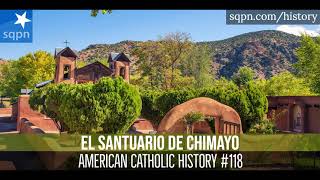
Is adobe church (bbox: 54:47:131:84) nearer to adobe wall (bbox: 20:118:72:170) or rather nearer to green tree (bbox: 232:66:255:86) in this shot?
adobe wall (bbox: 20:118:72:170)

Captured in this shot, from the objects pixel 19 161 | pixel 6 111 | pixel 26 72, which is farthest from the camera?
pixel 26 72

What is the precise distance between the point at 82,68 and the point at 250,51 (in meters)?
4.56

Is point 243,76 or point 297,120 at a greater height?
point 243,76

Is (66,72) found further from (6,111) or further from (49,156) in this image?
(49,156)

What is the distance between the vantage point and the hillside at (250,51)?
36.0ft

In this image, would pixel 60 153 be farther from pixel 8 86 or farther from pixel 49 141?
pixel 8 86

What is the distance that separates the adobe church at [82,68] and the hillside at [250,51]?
342 millimetres

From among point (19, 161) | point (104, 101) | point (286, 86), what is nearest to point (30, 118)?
point (19, 161)

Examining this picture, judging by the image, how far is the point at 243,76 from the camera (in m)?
12.6

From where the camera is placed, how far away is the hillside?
36.0 feet

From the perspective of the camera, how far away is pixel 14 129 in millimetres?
10430

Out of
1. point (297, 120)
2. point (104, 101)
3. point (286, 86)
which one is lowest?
point (297, 120)

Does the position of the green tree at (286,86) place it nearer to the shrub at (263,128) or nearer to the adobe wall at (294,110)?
the adobe wall at (294,110)
